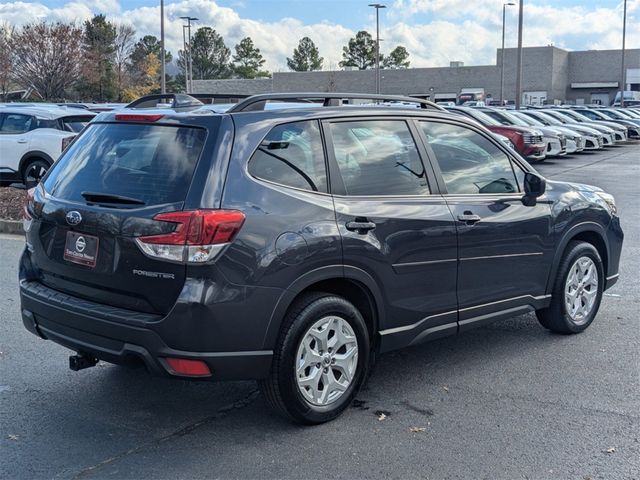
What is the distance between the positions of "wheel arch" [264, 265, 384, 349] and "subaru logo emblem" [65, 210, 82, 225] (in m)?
1.20

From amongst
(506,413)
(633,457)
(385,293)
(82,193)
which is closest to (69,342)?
(82,193)

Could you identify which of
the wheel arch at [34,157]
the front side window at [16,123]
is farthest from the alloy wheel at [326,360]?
the front side window at [16,123]

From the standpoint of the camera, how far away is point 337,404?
14.1ft

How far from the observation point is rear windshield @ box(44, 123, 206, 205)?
3.91 meters

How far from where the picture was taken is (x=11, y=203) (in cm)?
1202

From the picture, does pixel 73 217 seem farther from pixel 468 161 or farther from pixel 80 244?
pixel 468 161

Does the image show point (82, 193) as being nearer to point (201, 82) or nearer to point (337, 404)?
point (337, 404)

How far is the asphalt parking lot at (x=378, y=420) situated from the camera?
3758 millimetres

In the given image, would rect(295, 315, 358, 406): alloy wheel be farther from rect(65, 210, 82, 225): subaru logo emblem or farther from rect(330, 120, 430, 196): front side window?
rect(65, 210, 82, 225): subaru logo emblem

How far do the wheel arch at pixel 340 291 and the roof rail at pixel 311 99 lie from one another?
1008 mm

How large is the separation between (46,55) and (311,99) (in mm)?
48270

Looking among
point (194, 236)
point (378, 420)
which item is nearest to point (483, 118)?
point (378, 420)

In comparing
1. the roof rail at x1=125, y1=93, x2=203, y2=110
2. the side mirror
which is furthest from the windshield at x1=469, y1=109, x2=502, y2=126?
the roof rail at x1=125, y1=93, x2=203, y2=110

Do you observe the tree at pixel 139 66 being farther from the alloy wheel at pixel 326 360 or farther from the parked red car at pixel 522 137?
the alloy wheel at pixel 326 360
